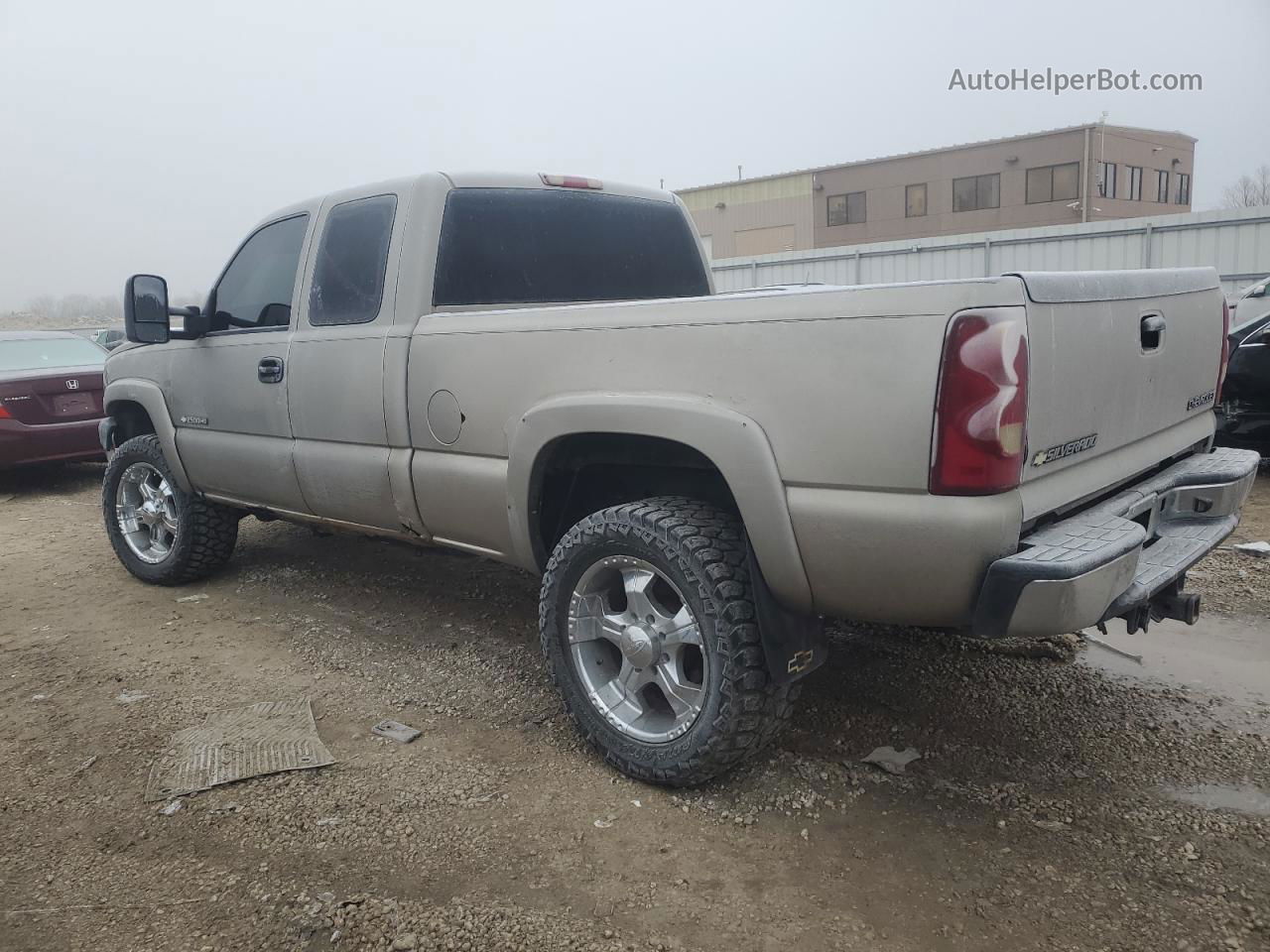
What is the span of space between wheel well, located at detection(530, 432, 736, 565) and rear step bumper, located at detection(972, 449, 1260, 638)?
2.87ft

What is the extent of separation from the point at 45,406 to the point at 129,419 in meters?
3.50

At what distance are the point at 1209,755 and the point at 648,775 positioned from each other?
→ 5.90 feet

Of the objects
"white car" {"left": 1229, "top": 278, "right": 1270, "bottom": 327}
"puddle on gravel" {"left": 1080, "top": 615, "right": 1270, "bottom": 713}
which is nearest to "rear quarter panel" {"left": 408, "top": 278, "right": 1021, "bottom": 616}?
"puddle on gravel" {"left": 1080, "top": 615, "right": 1270, "bottom": 713}

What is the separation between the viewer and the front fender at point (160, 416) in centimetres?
489

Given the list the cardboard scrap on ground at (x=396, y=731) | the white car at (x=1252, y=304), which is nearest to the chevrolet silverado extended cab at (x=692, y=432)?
the cardboard scrap on ground at (x=396, y=731)

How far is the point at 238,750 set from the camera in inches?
127

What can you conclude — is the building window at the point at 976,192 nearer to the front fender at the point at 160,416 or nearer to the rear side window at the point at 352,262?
the front fender at the point at 160,416

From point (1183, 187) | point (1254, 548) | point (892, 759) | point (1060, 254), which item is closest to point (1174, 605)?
point (892, 759)

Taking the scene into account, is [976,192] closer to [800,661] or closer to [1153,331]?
[1153,331]

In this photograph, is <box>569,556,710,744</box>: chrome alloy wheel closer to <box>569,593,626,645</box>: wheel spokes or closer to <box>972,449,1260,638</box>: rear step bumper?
<box>569,593,626,645</box>: wheel spokes

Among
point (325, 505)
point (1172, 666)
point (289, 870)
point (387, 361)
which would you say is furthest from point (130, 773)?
point (1172, 666)

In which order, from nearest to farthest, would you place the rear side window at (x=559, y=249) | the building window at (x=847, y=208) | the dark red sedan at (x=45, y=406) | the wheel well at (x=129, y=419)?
the rear side window at (x=559, y=249) → the wheel well at (x=129, y=419) → the dark red sedan at (x=45, y=406) → the building window at (x=847, y=208)

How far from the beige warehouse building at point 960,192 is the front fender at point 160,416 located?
3147cm

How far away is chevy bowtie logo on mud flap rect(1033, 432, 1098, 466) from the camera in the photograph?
237 centimetres
